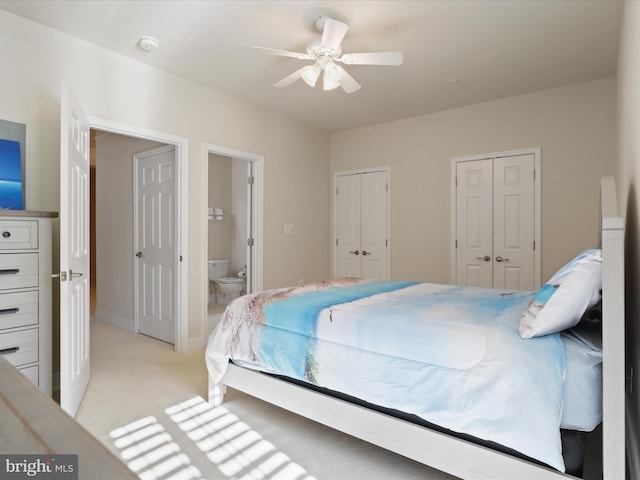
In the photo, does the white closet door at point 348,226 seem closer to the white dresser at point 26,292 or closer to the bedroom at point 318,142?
the bedroom at point 318,142

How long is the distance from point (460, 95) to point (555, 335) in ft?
10.6

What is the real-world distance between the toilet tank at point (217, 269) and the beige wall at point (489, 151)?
2288 millimetres

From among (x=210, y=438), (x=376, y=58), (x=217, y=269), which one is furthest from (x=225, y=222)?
(x=210, y=438)

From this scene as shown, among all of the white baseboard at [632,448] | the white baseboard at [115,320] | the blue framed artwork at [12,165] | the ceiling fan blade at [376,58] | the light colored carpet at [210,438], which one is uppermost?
the ceiling fan blade at [376,58]

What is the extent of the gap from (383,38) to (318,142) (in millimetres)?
2517

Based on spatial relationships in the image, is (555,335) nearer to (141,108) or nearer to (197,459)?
(197,459)

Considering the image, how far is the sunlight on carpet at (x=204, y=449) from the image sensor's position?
1807 mm

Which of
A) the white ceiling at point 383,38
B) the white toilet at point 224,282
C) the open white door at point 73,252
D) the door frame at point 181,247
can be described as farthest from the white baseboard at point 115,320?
the white ceiling at point 383,38

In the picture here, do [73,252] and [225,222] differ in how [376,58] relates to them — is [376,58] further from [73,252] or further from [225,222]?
[225,222]

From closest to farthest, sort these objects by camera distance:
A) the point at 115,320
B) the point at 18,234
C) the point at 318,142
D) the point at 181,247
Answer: the point at 18,234
the point at 181,247
the point at 115,320
the point at 318,142

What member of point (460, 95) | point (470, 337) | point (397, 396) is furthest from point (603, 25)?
point (397, 396)

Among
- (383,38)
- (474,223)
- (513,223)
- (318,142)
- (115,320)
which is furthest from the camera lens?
(318,142)

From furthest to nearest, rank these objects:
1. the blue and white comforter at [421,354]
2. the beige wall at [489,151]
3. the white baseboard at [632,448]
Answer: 1. the beige wall at [489,151]
2. the white baseboard at [632,448]
3. the blue and white comforter at [421,354]

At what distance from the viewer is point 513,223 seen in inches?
163
